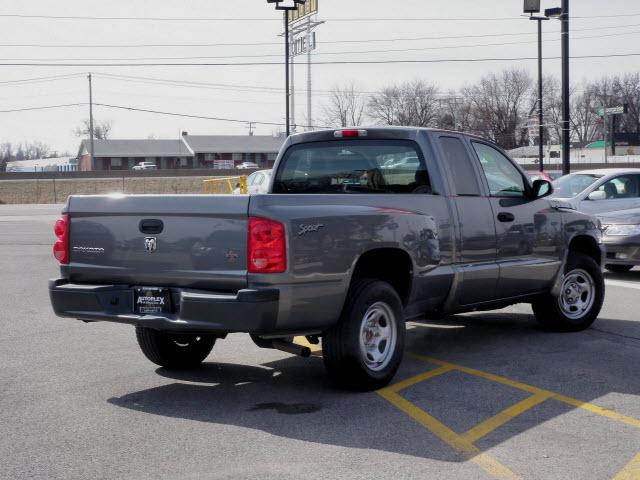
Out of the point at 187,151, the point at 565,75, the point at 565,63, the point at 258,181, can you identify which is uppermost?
the point at 187,151

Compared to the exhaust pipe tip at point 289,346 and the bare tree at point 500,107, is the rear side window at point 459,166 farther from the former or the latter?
the bare tree at point 500,107

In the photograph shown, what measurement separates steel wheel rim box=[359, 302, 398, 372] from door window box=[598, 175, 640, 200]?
10245 mm

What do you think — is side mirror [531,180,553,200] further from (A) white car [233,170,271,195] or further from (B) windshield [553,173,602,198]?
(A) white car [233,170,271,195]

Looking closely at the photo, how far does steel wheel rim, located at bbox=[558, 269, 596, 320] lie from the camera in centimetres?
929

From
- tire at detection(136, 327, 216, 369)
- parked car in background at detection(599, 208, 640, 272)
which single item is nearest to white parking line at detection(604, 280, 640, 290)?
parked car in background at detection(599, 208, 640, 272)

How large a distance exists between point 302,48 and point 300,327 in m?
50.0

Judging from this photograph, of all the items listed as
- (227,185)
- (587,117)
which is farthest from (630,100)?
(227,185)

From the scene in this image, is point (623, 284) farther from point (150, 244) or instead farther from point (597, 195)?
point (150, 244)

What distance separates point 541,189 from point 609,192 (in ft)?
26.3

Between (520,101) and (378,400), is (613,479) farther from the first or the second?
(520,101)

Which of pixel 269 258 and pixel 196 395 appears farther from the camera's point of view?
pixel 196 395

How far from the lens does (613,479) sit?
4.75 metres

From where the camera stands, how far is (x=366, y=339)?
22.3 ft

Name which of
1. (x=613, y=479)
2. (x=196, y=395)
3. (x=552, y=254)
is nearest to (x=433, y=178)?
(x=552, y=254)
